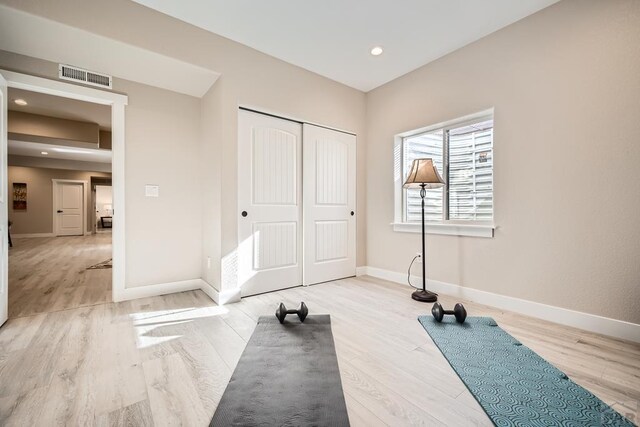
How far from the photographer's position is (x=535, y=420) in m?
1.20

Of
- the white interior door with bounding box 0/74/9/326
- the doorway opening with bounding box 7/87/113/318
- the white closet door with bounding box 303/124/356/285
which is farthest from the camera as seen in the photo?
the white closet door with bounding box 303/124/356/285

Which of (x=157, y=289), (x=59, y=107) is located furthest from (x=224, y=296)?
(x=59, y=107)

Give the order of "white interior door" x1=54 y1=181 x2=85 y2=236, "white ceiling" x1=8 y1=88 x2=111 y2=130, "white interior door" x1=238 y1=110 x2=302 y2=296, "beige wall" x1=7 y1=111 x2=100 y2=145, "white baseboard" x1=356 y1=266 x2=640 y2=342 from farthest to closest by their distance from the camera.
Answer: "white interior door" x1=54 y1=181 x2=85 y2=236 → "beige wall" x1=7 y1=111 x2=100 y2=145 → "white ceiling" x1=8 y1=88 x2=111 y2=130 → "white interior door" x1=238 y1=110 x2=302 y2=296 → "white baseboard" x1=356 y1=266 x2=640 y2=342

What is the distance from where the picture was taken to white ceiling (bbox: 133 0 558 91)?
7.70 ft

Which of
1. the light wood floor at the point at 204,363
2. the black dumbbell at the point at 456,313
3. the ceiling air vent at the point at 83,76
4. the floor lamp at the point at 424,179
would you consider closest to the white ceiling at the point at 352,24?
the ceiling air vent at the point at 83,76

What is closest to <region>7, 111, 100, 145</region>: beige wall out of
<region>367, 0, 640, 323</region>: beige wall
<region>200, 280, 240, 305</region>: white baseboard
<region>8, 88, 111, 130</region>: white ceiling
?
<region>8, 88, 111, 130</region>: white ceiling

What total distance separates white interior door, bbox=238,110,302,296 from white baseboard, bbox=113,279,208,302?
74cm

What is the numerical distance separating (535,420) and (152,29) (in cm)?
373

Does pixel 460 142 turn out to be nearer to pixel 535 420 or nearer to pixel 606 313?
pixel 606 313

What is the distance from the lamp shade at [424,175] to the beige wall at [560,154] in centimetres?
56

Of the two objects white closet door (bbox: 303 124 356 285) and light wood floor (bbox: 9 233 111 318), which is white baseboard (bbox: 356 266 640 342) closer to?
white closet door (bbox: 303 124 356 285)

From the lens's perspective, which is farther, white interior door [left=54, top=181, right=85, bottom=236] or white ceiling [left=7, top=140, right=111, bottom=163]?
white interior door [left=54, top=181, right=85, bottom=236]

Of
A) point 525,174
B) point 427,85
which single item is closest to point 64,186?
point 427,85

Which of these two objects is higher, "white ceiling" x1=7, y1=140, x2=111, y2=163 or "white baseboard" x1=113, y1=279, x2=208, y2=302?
"white ceiling" x1=7, y1=140, x2=111, y2=163
